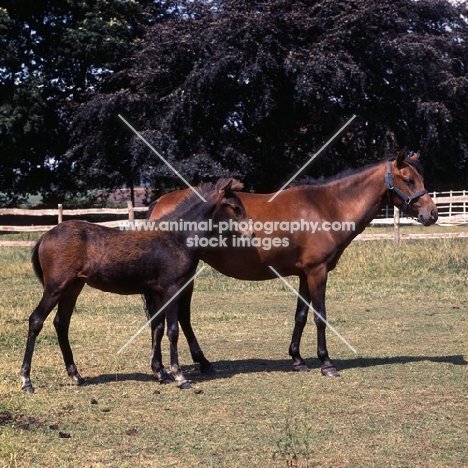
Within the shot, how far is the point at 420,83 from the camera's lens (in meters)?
28.5

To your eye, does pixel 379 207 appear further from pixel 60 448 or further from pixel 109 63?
pixel 109 63

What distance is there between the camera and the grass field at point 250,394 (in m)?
5.74

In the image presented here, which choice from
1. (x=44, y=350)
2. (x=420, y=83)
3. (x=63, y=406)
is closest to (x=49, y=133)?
(x=420, y=83)

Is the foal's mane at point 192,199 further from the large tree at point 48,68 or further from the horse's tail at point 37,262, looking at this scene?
the large tree at point 48,68

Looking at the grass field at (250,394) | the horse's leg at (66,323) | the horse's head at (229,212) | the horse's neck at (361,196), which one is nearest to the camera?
the grass field at (250,394)

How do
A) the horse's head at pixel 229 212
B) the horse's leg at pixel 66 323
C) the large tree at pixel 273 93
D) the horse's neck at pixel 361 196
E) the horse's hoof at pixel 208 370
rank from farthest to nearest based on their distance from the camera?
the large tree at pixel 273 93, the horse's neck at pixel 361 196, the horse's hoof at pixel 208 370, the horse's head at pixel 229 212, the horse's leg at pixel 66 323

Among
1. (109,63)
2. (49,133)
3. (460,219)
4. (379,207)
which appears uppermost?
(109,63)

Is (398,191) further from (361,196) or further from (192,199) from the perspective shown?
(192,199)

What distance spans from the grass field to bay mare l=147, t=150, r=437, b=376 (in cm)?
71

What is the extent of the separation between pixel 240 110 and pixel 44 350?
1944 centimetres

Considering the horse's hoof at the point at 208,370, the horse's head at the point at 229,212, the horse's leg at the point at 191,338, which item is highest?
the horse's head at the point at 229,212

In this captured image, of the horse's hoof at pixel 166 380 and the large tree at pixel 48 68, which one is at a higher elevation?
the large tree at pixel 48 68

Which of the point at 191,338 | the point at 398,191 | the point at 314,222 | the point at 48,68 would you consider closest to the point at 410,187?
the point at 398,191

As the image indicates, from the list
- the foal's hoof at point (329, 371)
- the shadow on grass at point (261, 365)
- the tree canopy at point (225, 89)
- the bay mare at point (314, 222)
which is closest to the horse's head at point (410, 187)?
the bay mare at point (314, 222)
